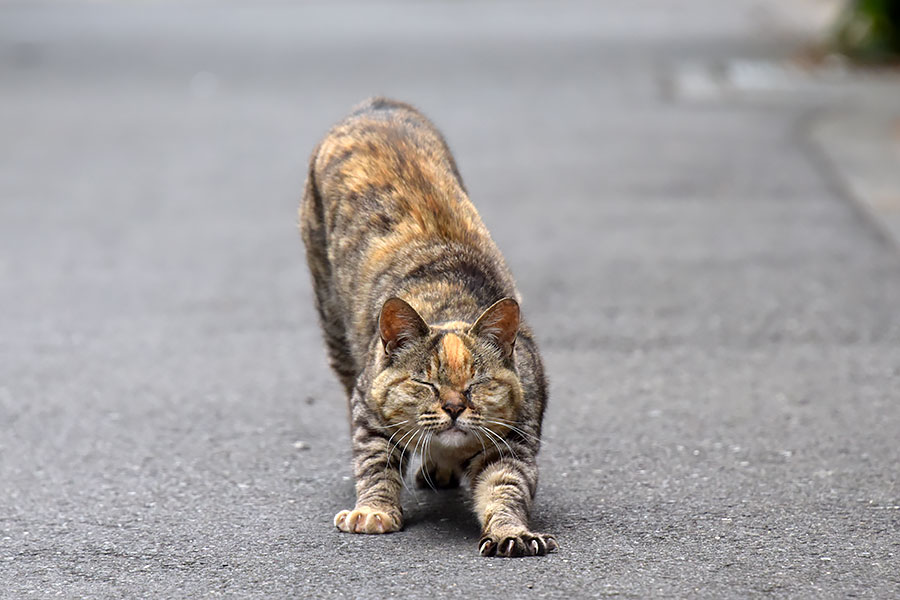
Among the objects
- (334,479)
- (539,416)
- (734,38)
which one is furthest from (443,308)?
(734,38)

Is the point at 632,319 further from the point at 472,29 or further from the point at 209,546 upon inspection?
the point at 472,29

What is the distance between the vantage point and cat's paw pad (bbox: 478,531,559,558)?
14.6ft

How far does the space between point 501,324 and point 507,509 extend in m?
0.60

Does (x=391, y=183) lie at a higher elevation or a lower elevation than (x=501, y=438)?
higher

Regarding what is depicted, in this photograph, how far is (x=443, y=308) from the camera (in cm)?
501

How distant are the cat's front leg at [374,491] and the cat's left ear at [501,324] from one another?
0.53 m

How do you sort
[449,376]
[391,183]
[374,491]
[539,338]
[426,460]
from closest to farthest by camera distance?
[449,376] → [374,491] → [426,460] → [391,183] → [539,338]

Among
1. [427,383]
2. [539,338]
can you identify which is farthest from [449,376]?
[539,338]

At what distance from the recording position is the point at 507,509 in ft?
15.1

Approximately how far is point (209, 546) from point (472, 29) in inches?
810

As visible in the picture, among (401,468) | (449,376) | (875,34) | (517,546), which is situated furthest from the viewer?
(875,34)

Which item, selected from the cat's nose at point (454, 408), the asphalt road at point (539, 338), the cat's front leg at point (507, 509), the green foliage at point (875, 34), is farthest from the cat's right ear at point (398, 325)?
the green foliage at point (875, 34)

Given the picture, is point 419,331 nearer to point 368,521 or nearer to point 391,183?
point 368,521

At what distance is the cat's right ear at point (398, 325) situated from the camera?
4.61 m
